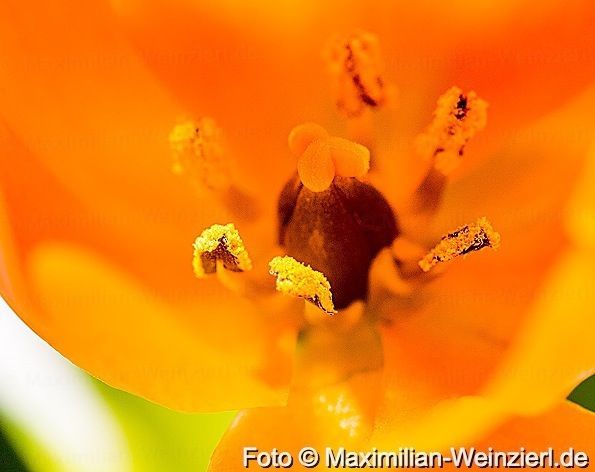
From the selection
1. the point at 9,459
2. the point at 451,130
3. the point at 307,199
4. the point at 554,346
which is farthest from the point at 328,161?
the point at 9,459

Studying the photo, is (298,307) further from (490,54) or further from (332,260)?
(490,54)

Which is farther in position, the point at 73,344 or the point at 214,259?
the point at 214,259

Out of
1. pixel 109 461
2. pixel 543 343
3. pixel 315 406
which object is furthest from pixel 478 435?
pixel 109 461

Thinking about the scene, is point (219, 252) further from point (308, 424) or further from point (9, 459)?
point (9, 459)

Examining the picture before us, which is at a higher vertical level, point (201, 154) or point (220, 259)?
point (201, 154)

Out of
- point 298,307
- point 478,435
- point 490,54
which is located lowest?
point 478,435
